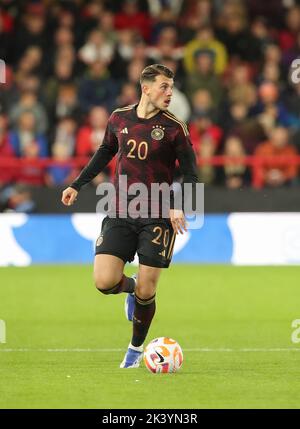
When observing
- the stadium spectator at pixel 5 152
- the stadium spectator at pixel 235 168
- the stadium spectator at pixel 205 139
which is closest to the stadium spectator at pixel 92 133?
the stadium spectator at pixel 5 152

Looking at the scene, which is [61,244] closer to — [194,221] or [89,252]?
[89,252]

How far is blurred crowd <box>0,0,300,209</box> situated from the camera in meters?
16.8

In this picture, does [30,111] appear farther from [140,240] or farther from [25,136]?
[140,240]

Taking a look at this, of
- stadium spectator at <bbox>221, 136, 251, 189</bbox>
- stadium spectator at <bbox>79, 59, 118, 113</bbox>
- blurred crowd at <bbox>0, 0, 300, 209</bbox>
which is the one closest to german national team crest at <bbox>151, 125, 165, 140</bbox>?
blurred crowd at <bbox>0, 0, 300, 209</bbox>

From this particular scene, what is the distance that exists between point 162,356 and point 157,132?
1.63 meters

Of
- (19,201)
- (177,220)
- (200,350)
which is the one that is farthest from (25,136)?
(177,220)

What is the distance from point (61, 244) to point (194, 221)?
1966mm

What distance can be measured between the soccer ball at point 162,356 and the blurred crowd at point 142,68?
8407 mm

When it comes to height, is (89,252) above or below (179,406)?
above

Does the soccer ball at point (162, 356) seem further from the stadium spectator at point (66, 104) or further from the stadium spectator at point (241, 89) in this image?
the stadium spectator at point (241, 89)

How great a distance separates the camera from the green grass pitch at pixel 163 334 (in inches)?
283

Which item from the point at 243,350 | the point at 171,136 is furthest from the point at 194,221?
the point at 171,136

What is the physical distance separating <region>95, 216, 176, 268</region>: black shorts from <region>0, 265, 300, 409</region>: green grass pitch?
842 mm
